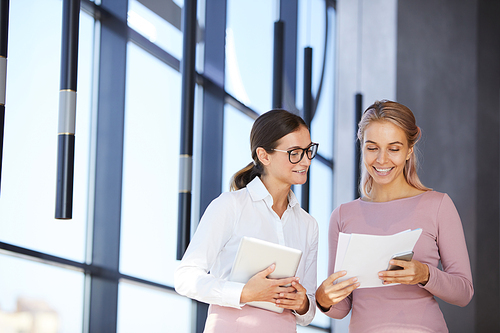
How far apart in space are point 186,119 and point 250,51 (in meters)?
1.80

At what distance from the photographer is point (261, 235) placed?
1.88m

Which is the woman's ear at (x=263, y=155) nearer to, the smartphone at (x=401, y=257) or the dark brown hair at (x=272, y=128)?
the dark brown hair at (x=272, y=128)

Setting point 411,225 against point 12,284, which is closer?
point 411,225

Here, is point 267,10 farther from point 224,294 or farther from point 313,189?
Answer: point 224,294

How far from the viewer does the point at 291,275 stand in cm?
168

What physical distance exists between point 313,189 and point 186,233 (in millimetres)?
3364

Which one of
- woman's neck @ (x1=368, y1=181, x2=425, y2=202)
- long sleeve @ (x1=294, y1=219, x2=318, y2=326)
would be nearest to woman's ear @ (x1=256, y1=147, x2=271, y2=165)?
long sleeve @ (x1=294, y1=219, x2=318, y2=326)

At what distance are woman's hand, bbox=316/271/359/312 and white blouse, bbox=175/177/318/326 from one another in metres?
0.09

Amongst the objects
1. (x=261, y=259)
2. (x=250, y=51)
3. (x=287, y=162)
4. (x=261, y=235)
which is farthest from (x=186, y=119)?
(x=250, y=51)

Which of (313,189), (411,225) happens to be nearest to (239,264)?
(411,225)

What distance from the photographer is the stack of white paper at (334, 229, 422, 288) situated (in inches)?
63.1

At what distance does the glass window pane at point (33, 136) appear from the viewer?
2.42 metres

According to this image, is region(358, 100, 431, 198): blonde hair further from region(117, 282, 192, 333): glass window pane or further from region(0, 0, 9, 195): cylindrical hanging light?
region(117, 282, 192, 333): glass window pane

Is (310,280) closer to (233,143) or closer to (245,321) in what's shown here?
(245,321)
